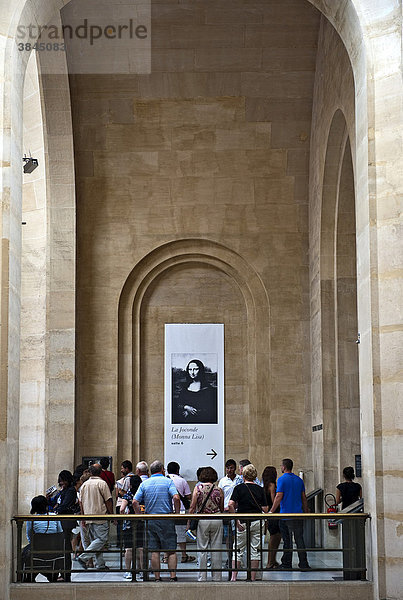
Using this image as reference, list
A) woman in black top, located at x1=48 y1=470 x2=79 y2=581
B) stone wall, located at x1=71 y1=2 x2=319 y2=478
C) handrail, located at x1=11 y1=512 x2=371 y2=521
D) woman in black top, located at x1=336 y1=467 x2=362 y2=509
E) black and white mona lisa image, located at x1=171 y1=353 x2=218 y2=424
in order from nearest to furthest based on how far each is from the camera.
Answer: handrail, located at x1=11 y1=512 x2=371 y2=521, woman in black top, located at x1=48 y1=470 x2=79 y2=581, woman in black top, located at x1=336 y1=467 x2=362 y2=509, stone wall, located at x1=71 y1=2 x2=319 y2=478, black and white mona lisa image, located at x1=171 y1=353 x2=218 y2=424

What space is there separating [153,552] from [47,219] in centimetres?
998

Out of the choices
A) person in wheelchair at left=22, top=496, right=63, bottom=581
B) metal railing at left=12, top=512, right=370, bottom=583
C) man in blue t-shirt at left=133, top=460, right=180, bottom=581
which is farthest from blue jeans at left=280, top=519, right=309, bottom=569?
person in wheelchair at left=22, top=496, right=63, bottom=581

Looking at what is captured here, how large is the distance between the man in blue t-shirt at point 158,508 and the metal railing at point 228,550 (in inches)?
2.3

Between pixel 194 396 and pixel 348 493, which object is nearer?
pixel 348 493

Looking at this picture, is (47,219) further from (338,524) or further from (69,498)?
(338,524)

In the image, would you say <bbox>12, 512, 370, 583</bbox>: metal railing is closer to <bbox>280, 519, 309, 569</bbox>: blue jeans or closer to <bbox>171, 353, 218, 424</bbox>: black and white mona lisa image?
<bbox>280, 519, 309, 569</bbox>: blue jeans

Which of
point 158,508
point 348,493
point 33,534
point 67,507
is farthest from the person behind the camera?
point 348,493

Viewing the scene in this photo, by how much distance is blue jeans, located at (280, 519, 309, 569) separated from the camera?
34.7ft

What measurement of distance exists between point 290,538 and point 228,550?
0.72m

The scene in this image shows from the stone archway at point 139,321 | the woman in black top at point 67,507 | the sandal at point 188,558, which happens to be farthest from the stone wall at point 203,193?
the sandal at point 188,558

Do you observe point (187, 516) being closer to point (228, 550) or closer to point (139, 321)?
point (228, 550)

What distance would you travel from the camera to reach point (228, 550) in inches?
419

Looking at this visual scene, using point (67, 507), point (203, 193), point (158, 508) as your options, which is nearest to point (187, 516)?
point (158, 508)

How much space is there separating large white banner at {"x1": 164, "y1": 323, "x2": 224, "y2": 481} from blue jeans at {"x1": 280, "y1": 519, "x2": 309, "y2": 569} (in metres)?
9.14
